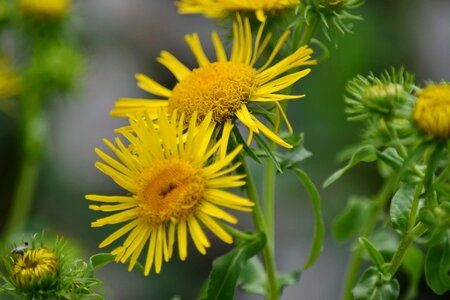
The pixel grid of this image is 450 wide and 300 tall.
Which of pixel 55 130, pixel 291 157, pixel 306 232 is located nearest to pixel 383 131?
pixel 291 157

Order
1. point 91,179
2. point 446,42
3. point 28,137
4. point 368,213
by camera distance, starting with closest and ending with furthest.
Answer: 1. point 368,213
2. point 28,137
3. point 91,179
4. point 446,42

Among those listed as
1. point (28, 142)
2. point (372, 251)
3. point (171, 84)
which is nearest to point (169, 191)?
point (372, 251)

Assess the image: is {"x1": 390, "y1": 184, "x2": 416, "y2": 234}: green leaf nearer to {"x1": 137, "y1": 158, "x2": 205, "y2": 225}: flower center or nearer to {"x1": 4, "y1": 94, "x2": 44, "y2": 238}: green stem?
{"x1": 137, "y1": 158, "x2": 205, "y2": 225}: flower center

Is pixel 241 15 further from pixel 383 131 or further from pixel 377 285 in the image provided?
pixel 377 285

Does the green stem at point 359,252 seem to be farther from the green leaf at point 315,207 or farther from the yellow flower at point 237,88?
the yellow flower at point 237,88

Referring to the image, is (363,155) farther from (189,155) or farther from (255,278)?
(255,278)

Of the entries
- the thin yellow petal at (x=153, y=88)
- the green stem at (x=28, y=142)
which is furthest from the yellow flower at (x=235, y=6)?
the green stem at (x=28, y=142)
